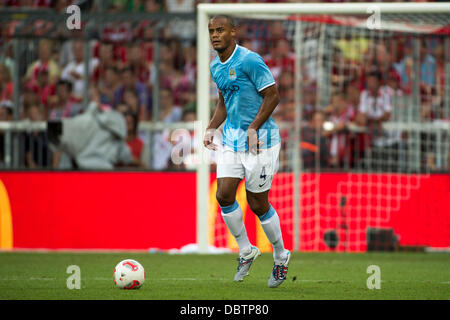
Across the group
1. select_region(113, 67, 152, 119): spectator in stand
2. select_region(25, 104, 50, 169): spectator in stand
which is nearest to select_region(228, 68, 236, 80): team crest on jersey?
select_region(113, 67, 152, 119): spectator in stand

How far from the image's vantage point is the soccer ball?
284 inches

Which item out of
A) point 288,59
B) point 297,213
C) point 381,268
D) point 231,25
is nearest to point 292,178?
point 297,213

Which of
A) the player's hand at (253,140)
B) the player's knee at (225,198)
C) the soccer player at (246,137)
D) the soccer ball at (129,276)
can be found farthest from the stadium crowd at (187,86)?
the soccer ball at (129,276)

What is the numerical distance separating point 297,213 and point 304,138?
1.22m

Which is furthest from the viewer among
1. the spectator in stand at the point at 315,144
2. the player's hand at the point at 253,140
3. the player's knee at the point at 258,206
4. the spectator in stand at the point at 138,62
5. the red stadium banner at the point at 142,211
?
the spectator in stand at the point at 138,62

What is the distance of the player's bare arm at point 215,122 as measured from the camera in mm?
7863

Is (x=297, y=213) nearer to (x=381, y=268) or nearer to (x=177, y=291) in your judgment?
(x=381, y=268)

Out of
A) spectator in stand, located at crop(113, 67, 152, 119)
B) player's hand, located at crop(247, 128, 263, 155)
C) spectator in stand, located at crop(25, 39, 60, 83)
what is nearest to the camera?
player's hand, located at crop(247, 128, 263, 155)

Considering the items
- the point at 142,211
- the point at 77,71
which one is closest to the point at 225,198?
the point at 142,211

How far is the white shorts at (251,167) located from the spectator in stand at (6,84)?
7.13 metres

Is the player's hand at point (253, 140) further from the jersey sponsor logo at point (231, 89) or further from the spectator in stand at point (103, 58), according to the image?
the spectator in stand at point (103, 58)

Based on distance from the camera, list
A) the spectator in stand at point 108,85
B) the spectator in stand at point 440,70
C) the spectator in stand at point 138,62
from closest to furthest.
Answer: the spectator in stand at point 440,70
the spectator in stand at point 138,62
the spectator in stand at point 108,85

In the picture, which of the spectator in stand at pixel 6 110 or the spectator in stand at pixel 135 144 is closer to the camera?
the spectator in stand at pixel 6 110

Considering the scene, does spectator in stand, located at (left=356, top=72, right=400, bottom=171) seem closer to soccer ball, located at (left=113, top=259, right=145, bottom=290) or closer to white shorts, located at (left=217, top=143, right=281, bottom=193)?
white shorts, located at (left=217, top=143, right=281, bottom=193)
